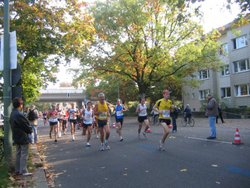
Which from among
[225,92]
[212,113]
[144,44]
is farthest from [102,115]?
[225,92]

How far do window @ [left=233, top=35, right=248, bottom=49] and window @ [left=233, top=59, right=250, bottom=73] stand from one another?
179cm

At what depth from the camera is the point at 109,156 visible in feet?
34.8

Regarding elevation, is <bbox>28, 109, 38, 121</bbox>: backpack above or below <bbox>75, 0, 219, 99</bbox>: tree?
below

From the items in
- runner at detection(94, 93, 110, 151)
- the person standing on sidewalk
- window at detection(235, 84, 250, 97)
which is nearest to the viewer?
runner at detection(94, 93, 110, 151)

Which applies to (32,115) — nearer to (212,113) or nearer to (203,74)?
(212,113)

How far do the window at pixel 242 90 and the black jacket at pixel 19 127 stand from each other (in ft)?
122

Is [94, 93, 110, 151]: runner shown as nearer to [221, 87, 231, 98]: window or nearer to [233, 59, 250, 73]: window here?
[233, 59, 250, 73]: window

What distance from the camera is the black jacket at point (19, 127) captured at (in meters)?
7.76

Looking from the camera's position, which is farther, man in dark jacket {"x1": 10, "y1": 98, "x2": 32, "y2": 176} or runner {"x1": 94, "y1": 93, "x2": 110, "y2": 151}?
runner {"x1": 94, "y1": 93, "x2": 110, "y2": 151}

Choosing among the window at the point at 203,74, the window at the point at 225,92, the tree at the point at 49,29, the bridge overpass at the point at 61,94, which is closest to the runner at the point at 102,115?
the tree at the point at 49,29

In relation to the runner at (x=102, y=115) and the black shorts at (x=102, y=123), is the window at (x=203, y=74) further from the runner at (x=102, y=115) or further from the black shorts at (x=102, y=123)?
the black shorts at (x=102, y=123)

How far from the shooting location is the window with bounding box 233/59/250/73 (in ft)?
135

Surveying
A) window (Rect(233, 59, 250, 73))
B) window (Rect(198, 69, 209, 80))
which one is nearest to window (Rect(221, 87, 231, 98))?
window (Rect(233, 59, 250, 73))

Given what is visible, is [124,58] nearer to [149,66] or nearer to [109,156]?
[149,66]
